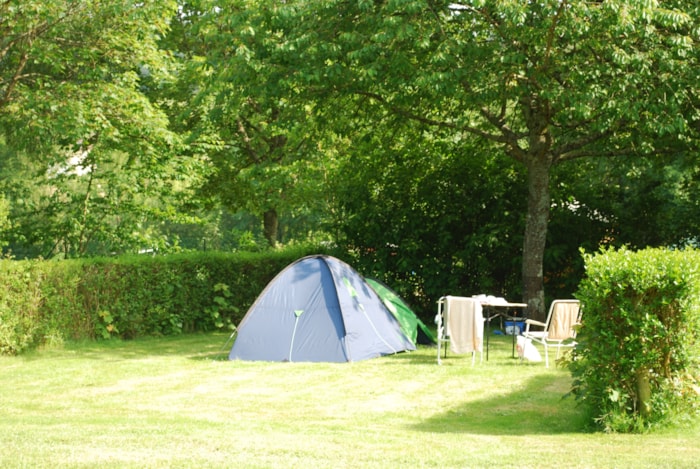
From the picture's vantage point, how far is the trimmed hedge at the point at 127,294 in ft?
42.6

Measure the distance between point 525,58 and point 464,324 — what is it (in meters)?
4.13

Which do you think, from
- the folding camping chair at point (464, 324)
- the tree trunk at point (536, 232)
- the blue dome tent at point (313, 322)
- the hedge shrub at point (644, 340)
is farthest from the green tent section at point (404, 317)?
the hedge shrub at point (644, 340)

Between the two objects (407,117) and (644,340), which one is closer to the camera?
(644,340)

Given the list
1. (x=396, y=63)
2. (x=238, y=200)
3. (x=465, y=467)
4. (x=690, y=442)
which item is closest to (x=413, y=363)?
(x=396, y=63)

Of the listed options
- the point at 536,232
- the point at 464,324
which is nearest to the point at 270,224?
the point at 536,232

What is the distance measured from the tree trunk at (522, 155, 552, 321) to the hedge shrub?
702cm

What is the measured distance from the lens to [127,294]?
47.6 feet

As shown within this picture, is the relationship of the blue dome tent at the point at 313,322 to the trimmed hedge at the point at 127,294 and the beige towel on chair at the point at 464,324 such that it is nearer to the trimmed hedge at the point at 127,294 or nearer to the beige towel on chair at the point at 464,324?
the beige towel on chair at the point at 464,324

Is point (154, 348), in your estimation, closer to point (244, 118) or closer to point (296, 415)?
point (296, 415)

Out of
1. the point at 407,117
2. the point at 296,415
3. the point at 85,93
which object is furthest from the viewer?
the point at 85,93

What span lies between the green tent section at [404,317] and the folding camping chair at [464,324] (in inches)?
81.6

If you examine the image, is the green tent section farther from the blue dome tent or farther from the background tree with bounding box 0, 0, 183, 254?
the background tree with bounding box 0, 0, 183, 254

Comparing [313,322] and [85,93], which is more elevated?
[85,93]

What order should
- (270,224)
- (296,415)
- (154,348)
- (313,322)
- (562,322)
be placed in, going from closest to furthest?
1. (296,415)
2. (562,322)
3. (313,322)
4. (154,348)
5. (270,224)
